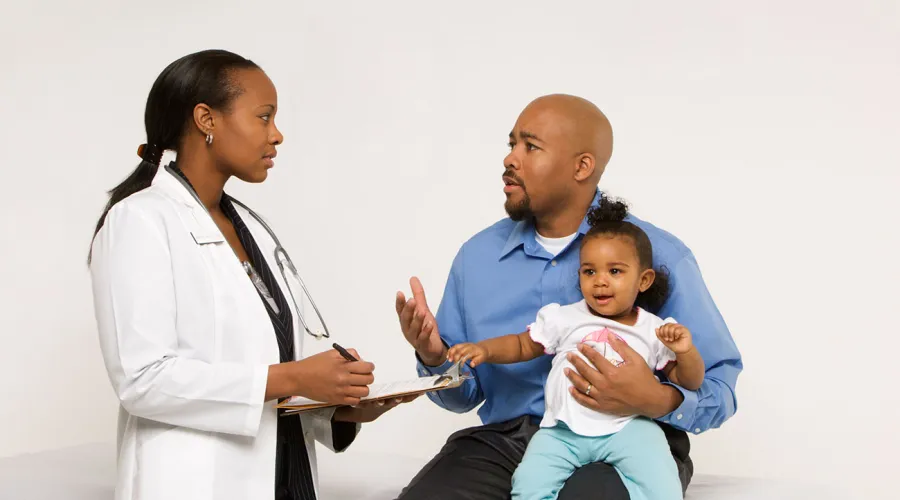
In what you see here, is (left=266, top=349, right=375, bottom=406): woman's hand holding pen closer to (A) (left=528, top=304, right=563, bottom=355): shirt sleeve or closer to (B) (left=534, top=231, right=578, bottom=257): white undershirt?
(A) (left=528, top=304, right=563, bottom=355): shirt sleeve

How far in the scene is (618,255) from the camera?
2.90 metres

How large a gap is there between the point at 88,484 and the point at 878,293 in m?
3.53

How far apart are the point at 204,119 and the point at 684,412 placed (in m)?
1.54

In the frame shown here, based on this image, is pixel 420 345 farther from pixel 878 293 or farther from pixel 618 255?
pixel 878 293

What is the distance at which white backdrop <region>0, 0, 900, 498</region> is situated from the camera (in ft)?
15.7

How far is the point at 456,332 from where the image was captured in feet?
10.9

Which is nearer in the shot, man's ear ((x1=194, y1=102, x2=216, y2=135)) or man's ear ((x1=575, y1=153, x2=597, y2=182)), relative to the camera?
man's ear ((x1=194, y1=102, x2=216, y2=135))

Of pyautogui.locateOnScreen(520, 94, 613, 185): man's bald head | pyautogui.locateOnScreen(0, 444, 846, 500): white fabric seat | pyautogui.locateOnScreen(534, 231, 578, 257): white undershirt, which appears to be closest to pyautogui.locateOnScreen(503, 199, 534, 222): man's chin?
pyautogui.locateOnScreen(534, 231, 578, 257): white undershirt

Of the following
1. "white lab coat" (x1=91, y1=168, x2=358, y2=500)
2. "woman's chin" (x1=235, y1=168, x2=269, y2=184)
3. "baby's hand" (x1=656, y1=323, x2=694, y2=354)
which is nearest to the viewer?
"white lab coat" (x1=91, y1=168, x2=358, y2=500)

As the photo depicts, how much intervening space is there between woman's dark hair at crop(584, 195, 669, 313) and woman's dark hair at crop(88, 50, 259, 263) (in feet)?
3.58

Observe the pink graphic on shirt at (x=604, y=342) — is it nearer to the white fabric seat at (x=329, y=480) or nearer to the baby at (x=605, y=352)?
the baby at (x=605, y=352)

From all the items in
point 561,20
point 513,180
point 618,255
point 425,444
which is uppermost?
point 561,20

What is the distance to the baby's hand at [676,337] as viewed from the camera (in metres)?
2.68

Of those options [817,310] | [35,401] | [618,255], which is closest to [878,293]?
[817,310]
